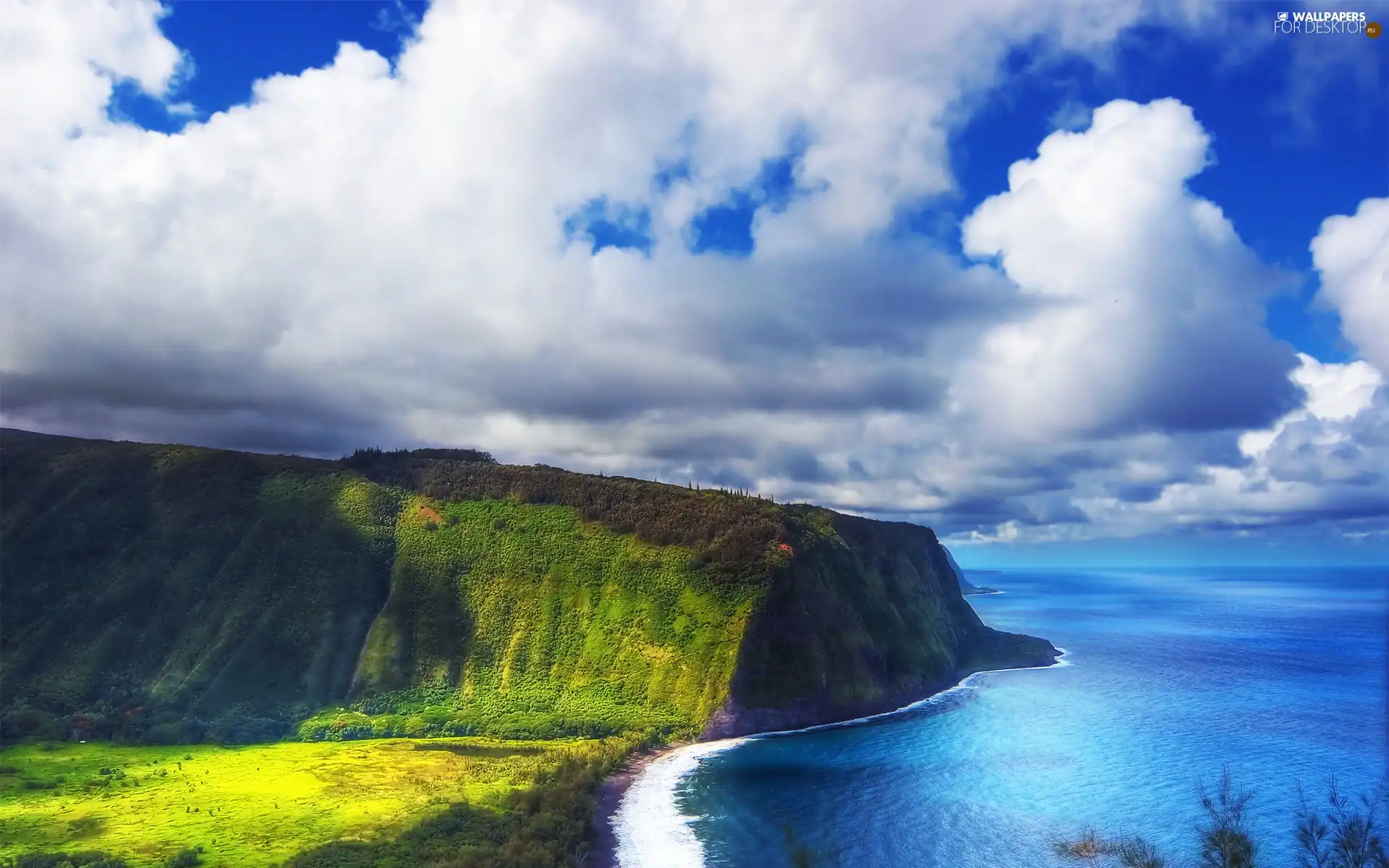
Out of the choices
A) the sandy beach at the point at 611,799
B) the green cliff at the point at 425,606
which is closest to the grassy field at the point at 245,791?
the sandy beach at the point at 611,799

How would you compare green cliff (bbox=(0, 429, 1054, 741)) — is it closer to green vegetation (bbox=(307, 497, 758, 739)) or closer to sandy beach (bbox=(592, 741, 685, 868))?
green vegetation (bbox=(307, 497, 758, 739))

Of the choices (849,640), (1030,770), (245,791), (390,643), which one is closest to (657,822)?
(245,791)

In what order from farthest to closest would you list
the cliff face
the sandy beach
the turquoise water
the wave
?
the cliff face, the turquoise water, the wave, the sandy beach

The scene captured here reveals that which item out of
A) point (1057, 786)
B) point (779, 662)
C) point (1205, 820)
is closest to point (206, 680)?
point (779, 662)

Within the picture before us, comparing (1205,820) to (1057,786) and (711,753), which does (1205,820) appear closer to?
(1057,786)

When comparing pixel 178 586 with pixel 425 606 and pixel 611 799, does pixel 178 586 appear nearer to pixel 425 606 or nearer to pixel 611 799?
pixel 425 606

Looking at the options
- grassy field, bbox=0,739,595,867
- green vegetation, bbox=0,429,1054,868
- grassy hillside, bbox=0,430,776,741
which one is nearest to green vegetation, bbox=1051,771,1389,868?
green vegetation, bbox=0,429,1054,868
